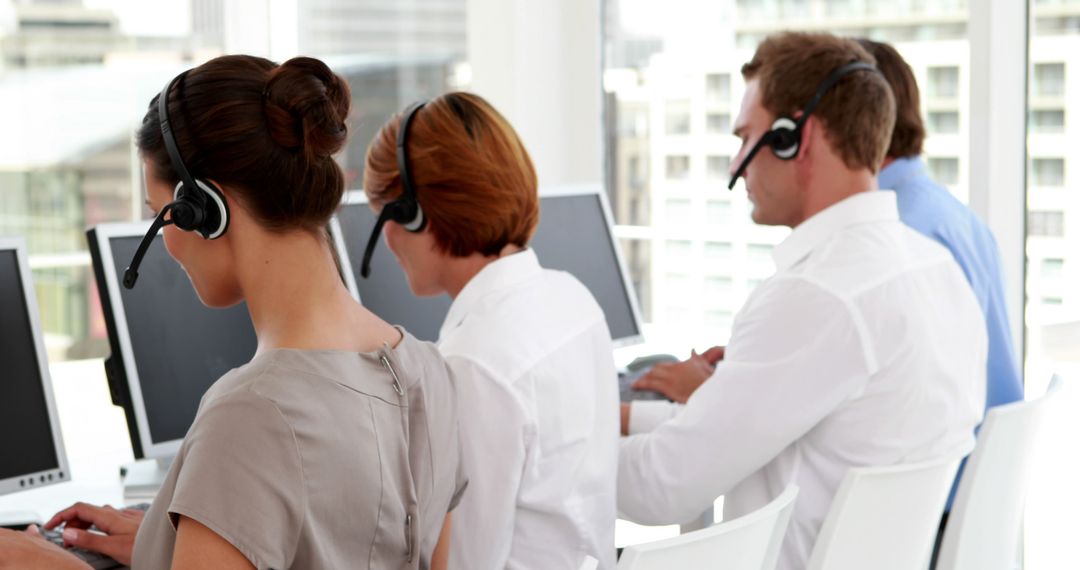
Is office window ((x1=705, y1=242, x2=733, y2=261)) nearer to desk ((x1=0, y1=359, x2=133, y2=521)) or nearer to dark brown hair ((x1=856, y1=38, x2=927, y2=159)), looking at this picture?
dark brown hair ((x1=856, y1=38, x2=927, y2=159))

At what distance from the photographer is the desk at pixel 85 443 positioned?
6.42ft

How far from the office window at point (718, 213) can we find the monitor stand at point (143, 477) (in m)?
1.74

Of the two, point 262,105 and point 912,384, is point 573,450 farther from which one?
point 262,105

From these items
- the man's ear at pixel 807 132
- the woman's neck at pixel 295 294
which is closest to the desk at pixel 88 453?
the woman's neck at pixel 295 294

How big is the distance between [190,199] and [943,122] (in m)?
2.11

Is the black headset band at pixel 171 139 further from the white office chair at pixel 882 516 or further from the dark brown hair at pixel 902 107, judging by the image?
the dark brown hair at pixel 902 107

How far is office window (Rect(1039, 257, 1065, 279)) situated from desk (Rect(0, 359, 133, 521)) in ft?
6.58

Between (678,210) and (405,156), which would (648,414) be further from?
(678,210)

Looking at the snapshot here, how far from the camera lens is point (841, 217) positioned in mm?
1977

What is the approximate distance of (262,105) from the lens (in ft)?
4.09

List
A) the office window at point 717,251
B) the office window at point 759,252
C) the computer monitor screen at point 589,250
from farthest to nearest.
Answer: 1. the office window at point 717,251
2. the office window at point 759,252
3. the computer monitor screen at point 589,250

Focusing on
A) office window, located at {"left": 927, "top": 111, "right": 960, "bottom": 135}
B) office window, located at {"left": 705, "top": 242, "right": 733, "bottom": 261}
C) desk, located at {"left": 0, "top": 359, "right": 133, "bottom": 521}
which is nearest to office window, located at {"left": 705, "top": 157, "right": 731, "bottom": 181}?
office window, located at {"left": 705, "top": 242, "right": 733, "bottom": 261}

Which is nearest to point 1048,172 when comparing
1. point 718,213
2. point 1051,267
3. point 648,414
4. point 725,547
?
point 1051,267

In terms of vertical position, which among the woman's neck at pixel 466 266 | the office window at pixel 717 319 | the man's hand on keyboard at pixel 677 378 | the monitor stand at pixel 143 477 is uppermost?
the woman's neck at pixel 466 266
